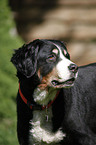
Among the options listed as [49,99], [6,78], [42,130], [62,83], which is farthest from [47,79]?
[6,78]

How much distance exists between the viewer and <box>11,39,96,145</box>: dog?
11.4 ft

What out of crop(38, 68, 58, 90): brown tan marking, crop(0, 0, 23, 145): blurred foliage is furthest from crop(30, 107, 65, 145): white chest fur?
crop(0, 0, 23, 145): blurred foliage

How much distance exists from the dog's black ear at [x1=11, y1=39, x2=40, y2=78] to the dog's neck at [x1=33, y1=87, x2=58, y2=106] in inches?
10.9

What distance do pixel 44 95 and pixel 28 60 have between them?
1.64ft

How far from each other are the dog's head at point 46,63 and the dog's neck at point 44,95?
85 millimetres

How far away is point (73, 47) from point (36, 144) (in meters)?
6.51

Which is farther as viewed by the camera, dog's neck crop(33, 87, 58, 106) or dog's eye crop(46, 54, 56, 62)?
dog's neck crop(33, 87, 58, 106)

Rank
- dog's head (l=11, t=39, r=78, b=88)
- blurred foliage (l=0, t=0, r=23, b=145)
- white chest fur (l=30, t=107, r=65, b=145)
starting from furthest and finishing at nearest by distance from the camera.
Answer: blurred foliage (l=0, t=0, r=23, b=145) < white chest fur (l=30, t=107, r=65, b=145) < dog's head (l=11, t=39, r=78, b=88)

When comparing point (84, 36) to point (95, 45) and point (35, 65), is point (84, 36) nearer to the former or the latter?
point (95, 45)

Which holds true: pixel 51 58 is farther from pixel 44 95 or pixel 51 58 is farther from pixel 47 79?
pixel 44 95

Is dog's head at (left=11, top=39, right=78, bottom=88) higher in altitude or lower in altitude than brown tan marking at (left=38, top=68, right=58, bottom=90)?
higher

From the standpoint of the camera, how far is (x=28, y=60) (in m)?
3.54

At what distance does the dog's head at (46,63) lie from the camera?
11.3ft

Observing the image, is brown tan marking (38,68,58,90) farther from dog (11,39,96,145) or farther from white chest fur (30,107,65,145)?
white chest fur (30,107,65,145)
